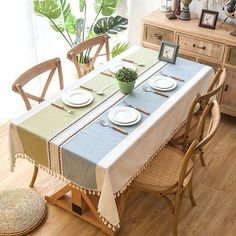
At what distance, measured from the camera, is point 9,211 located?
7.63 feet

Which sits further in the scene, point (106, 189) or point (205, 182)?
point (205, 182)

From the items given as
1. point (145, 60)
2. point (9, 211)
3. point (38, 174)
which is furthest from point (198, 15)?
point (9, 211)

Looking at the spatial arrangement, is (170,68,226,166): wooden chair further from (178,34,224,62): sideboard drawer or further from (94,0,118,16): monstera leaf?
(94,0,118,16): monstera leaf

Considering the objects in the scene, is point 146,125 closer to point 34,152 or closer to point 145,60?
point 34,152

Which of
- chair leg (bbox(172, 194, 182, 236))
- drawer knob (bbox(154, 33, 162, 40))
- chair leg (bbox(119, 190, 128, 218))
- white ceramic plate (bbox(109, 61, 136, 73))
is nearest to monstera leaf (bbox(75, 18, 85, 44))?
drawer knob (bbox(154, 33, 162, 40))

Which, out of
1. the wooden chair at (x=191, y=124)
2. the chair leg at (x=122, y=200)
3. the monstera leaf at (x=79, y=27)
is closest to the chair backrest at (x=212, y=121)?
the wooden chair at (x=191, y=124)

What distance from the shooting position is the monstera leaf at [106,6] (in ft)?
11.2

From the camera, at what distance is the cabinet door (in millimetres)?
3041

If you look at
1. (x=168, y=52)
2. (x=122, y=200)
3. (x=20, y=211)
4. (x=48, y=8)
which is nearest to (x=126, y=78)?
(x=168, y=52)

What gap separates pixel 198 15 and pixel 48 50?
168 cm

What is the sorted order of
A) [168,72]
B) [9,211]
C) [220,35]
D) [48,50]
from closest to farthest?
[9,211] < [168,72] < [220,35] < [48,50]

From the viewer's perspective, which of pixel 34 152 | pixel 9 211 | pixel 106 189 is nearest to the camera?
pixel 106 189

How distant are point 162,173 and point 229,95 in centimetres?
133

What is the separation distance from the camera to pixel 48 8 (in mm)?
3199
